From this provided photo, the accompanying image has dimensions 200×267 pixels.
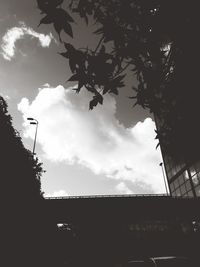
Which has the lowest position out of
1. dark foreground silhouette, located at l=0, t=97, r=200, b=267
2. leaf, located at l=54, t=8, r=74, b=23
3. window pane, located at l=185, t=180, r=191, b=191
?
leaf, located at l=54, t=8, r=74, b=23

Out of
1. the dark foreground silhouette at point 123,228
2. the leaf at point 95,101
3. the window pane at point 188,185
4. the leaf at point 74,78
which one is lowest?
the leaf at point 95,101

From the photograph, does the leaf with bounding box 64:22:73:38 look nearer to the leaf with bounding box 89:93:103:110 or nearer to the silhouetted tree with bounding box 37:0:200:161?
the silhouetted tree with bounding box 37:0:200:161

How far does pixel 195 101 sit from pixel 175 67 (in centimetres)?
58

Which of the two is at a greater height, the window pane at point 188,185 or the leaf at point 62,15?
the window pane at point 188,185

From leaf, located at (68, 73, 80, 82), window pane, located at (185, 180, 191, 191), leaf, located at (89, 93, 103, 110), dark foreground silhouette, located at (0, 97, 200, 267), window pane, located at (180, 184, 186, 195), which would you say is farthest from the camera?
window pane, located at (180, 184, 186, 195)

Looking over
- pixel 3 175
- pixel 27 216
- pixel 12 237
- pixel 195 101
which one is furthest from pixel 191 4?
pixel 27 216

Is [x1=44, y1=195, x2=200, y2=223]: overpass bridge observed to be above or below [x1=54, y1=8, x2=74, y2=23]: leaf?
above

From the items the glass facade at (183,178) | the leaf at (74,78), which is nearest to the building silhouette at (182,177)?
the glass facade at (183,178)

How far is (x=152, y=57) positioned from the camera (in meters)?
3.71

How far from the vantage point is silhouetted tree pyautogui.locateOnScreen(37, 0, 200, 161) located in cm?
315

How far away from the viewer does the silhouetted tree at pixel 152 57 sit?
10.3 ft

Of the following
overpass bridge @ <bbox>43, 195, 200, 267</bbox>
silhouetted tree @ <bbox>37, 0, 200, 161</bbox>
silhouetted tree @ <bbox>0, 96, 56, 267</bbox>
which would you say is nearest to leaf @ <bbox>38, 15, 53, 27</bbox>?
silhouetted tree @ <bbox>37, 0, 200, 161</bbox>

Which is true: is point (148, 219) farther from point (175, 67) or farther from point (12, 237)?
point (175, 67)

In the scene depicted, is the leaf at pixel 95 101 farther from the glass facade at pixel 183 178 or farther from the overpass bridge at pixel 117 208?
the overpass bridge at pixel 117 208
